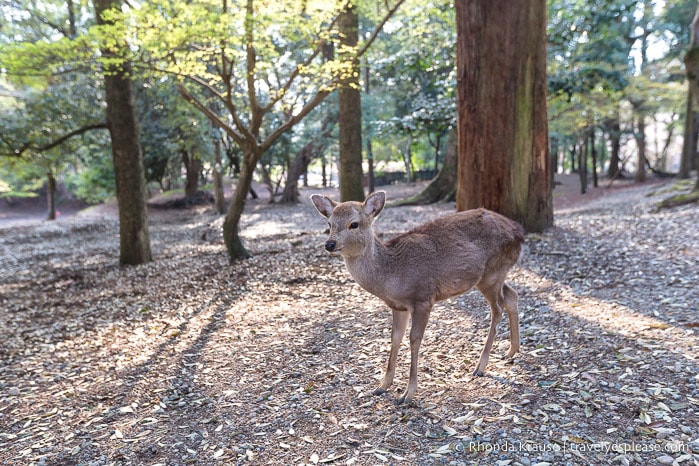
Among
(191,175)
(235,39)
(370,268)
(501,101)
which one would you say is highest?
(235,39)

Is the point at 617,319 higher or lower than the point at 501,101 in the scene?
lower

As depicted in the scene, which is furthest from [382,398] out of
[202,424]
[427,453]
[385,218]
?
[385,218]

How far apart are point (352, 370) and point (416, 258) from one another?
133cm

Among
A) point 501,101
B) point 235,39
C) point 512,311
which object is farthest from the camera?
point 501,101

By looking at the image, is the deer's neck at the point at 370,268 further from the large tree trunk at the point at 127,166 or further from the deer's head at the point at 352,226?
the large tree trunk at the point at 127,166

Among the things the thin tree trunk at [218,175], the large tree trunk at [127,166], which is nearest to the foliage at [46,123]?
the large tree trunk at [127,166]

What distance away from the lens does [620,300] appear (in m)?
5.17

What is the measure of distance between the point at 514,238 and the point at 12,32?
1323 centimetres

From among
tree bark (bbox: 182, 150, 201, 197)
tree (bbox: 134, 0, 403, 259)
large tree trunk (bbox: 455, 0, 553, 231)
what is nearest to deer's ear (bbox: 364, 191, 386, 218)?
large tree trunk (bbox: 455, 0, 553, 231)

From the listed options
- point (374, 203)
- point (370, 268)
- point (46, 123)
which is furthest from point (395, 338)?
point (46, 123)

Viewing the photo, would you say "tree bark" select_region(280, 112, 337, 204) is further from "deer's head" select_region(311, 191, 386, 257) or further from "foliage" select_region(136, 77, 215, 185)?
"deer's head" select_region(311, 191, 386, 257)

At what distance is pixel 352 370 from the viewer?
432 cm

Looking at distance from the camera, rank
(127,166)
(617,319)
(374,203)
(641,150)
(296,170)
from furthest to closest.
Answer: (641,150)
(296,170)
(127,166)
(617,319)
(374,203)

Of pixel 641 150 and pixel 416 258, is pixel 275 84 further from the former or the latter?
pixel 641 150
